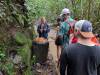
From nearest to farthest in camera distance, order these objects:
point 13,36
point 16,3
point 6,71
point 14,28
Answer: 1. point 6,71
2. point 13,36
3. point 14,28
4. point 16,3

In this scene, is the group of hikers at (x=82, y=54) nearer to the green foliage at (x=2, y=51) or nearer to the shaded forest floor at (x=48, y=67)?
the green foliage at (x=2, y=51)

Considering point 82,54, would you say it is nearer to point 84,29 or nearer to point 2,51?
point 84,29

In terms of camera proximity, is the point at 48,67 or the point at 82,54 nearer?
the point at 82,54

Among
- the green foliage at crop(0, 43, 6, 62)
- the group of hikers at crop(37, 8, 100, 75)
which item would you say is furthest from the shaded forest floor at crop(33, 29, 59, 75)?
the group of hikers at crop(37, 8, 100, 75)

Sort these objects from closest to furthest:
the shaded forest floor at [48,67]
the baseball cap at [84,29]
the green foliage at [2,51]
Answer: the baseball cap at [84,29]
the green foliage at [2,51]
the shaded forest floor at [48,67]

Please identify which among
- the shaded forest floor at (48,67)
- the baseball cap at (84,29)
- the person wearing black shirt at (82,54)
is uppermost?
A: the baseball cap at (84,29)

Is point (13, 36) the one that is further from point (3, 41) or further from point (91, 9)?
point (91, 9)

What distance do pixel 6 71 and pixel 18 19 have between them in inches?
115

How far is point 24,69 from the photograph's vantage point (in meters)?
6.66

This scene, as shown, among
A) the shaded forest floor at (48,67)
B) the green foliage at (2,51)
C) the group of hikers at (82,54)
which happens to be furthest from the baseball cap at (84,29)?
the shaded forest floor at (48,67)

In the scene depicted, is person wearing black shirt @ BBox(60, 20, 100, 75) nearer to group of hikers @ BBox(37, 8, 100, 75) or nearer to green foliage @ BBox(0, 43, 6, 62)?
group of hikers @ BBox(37, 8, 100, 75)

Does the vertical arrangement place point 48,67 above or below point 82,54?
below

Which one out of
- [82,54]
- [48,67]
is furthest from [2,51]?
[82,54]

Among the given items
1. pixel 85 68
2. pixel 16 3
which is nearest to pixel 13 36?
pixel 16 3
